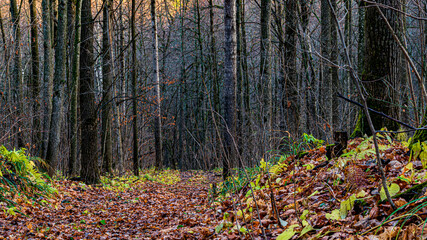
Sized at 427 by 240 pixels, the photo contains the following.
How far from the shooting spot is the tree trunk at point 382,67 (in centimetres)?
470

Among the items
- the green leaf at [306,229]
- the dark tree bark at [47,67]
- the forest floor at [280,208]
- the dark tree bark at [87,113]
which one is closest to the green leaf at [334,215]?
the forest floor at [280,208]

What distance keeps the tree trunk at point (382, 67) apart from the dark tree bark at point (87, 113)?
6449 mm

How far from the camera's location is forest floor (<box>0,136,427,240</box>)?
8.01 feet

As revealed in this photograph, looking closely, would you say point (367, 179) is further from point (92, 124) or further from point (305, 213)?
point (92, 124)

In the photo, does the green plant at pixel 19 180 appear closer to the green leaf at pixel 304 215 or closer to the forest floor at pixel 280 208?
the forest floor at pixel 280 208

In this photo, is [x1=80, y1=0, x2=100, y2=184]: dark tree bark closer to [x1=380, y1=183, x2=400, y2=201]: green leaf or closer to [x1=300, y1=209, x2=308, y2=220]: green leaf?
[x1=300, y1=209, x2=308, y2=220]: green leaf

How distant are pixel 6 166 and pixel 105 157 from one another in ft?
16.3

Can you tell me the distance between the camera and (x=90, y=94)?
8125mm

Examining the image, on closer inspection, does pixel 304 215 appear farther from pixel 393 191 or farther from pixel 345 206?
pixel 393 191

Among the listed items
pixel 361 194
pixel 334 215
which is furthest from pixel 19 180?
pixel 361 194

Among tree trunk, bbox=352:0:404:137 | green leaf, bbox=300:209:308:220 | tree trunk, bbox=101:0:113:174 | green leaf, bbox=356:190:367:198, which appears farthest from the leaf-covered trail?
tree trunk, bbox=352:0:404:137

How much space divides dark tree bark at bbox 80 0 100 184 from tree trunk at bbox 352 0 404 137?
6449 mm

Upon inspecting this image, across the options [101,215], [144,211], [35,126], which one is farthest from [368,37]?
[35,126]

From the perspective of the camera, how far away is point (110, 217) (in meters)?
5.59
